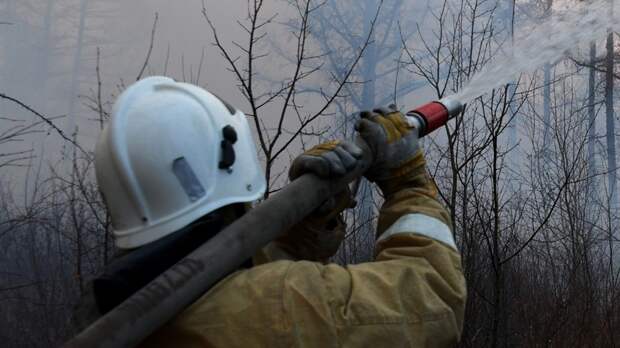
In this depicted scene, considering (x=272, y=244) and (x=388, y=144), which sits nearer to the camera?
(x=388, y=144)

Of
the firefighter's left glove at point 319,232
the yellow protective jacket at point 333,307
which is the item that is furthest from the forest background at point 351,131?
the yellow protective jacket at point 333,307

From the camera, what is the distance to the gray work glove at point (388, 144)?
1542 mm

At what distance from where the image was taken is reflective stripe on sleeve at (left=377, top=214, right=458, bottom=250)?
51.7 inches

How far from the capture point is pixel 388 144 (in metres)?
1.55

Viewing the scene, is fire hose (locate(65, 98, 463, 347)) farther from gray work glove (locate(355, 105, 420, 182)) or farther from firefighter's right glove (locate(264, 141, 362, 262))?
firefighter's right glove (locate(264, 141, 362, 262))

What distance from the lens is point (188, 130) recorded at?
139 centimetres

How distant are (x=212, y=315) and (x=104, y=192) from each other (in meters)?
0.49

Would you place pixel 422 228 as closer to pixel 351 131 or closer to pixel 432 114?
pixel 432 114

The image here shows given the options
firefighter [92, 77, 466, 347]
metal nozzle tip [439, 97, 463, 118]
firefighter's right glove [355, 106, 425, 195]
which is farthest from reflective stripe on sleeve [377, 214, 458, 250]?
metal nozzle tip [439, 97, 463, 118]

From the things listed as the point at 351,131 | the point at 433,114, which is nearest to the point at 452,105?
the point at 433,114

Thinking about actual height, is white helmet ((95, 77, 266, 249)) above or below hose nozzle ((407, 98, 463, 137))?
below

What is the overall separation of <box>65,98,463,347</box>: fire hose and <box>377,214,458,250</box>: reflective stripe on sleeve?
20cm

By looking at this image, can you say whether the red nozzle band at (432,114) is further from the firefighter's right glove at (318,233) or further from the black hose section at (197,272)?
the black hose section at (197,272)

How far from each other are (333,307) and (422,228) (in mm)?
321
